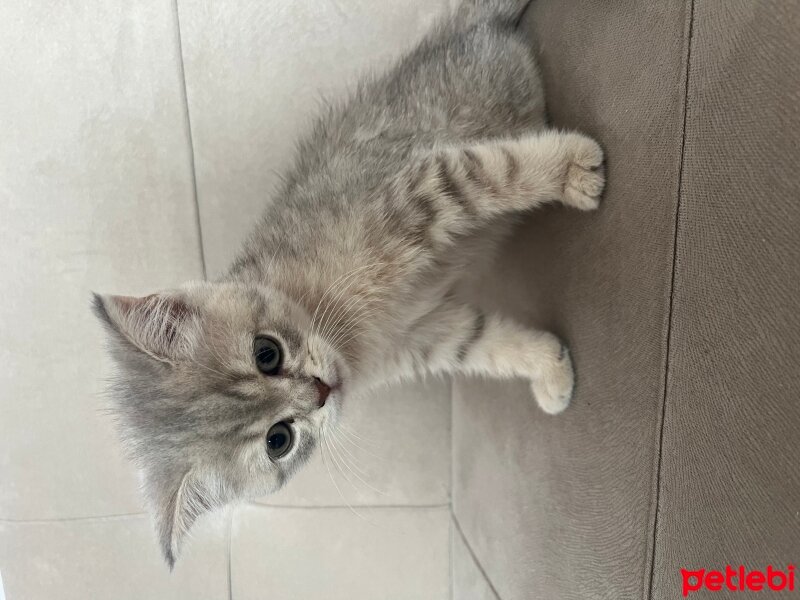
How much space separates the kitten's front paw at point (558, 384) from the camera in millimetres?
909

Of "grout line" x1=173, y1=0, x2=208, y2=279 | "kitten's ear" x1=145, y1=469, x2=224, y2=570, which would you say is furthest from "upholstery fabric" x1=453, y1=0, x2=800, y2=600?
"grout line" x1=173, y1=0, x2=208, y2=279

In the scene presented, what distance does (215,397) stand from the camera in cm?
82

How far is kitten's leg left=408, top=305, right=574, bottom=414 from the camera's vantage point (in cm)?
92

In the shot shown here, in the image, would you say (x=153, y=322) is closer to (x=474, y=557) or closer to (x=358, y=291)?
(x=358, y=291)

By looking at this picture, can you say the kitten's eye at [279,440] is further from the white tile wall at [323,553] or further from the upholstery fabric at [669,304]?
the white tile wall at [323,553]

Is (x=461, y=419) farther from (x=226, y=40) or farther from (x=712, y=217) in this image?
(x=226, y=40)

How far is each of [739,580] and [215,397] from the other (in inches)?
26.0

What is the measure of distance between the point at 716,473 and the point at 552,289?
16.4 inches

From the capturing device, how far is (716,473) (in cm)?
60

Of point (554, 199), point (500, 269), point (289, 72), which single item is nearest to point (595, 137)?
point (554, 199)

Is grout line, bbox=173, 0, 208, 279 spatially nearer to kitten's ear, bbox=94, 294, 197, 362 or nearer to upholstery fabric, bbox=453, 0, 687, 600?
kitten's ear, bbox=94, 294, 197, 362

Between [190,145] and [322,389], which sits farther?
[190,145]

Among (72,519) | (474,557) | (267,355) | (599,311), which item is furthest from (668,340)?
(72,519)

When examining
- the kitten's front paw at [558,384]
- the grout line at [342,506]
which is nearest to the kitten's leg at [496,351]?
the kitten's front paw at [558,384]
